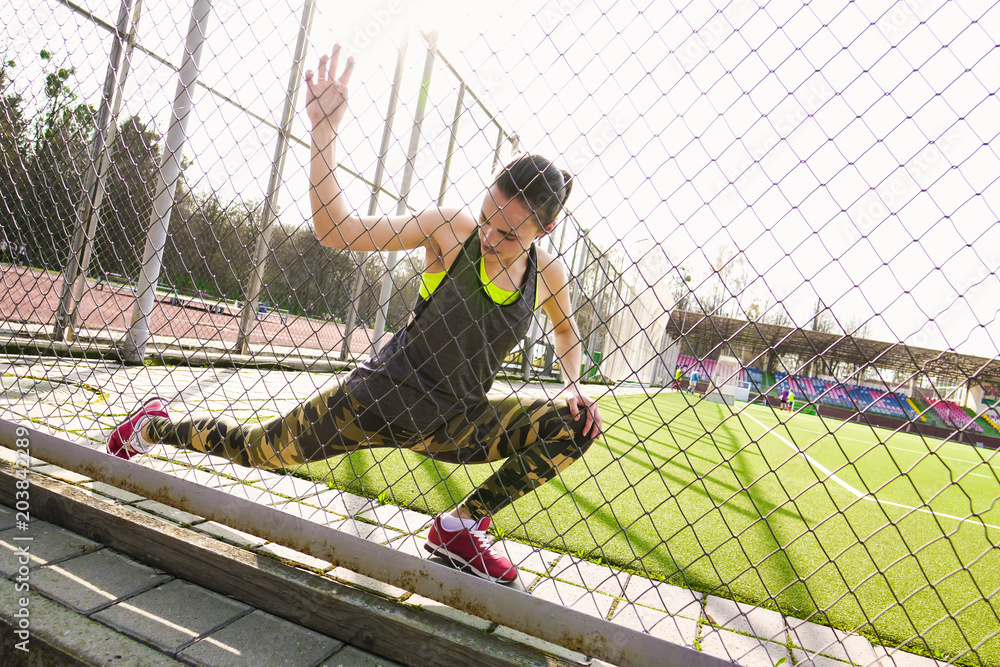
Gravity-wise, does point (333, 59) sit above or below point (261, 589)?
above

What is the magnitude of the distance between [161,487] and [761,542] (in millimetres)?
2508

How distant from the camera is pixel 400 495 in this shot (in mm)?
2596

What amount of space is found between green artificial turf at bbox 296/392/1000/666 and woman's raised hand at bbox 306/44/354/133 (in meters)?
1.05

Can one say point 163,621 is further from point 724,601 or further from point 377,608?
point 724,601

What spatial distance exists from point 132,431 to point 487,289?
1396mm

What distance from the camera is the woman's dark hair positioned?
1561 mm

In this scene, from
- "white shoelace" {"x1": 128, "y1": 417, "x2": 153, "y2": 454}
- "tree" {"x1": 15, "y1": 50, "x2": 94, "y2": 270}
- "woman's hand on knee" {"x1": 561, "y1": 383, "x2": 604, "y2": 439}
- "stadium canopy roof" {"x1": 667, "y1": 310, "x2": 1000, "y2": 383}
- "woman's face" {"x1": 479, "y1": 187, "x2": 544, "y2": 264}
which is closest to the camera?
"stadium canopy roof" {"x1": 667, "y1": 310, "x2": 1000, "y2": 383}

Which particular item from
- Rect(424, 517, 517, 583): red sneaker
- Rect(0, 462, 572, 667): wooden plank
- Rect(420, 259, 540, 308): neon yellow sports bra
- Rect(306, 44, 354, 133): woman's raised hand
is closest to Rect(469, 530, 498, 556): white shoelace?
Rect(424, 517, 517, 583): red sneaker

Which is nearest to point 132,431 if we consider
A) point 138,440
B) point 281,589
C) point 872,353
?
point 138,440

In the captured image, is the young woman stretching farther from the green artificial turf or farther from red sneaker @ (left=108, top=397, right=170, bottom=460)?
red sneaker @ (left=108, top=397, right=170, bottom=460)

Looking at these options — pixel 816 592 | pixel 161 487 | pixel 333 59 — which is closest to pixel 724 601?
pixel 816 592

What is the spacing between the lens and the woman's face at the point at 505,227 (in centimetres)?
160

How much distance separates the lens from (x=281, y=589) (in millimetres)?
1479

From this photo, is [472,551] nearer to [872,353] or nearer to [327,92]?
[327,92]
